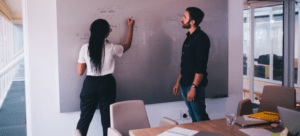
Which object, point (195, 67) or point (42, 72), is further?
point (42, 72)

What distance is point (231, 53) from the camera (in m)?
3.84

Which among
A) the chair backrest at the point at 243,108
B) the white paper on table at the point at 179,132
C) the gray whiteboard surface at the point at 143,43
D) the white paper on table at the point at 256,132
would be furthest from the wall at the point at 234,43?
the white paper on table at the point at 179,132

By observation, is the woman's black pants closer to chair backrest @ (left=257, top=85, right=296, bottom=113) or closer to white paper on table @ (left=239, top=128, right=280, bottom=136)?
white paper on table @ (left=239, top=128, right=280, bottom=136)

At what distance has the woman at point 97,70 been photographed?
2660mm

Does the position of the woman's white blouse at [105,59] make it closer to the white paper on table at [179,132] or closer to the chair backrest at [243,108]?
the white paper on table at [179,132]

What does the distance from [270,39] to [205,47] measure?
2771 mm

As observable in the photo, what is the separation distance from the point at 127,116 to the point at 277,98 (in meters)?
1.91

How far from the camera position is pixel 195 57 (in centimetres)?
277

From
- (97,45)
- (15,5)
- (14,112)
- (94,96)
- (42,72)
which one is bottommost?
(14,112)

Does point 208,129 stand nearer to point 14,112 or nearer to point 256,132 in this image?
point 256,132

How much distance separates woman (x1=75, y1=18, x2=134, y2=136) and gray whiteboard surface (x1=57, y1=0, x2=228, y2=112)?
1.00 ft

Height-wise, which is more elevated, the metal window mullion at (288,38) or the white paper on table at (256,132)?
the metal window mullion at (288,38)

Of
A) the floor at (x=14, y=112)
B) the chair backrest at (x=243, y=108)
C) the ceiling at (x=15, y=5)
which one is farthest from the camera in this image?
the floor at (x=14, y=112)

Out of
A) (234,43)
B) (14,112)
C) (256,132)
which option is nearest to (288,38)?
(234,43)
